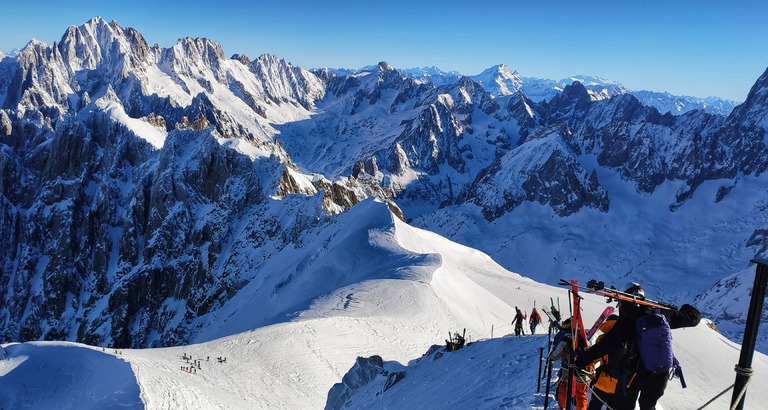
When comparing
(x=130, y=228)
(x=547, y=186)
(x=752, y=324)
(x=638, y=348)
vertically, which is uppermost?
(x=130, y=228)

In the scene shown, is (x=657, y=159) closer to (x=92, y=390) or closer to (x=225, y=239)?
(x=225, y=239)

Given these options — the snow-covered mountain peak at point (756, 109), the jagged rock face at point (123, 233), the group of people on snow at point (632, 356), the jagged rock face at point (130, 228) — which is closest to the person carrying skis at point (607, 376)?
the group of people on snow at point (632, 356)

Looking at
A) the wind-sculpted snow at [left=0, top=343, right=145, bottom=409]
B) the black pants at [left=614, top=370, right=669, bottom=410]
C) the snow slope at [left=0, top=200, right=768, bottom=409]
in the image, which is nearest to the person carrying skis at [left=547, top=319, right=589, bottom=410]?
the black pants at [left=614, top=370, right=669, bottom=410]

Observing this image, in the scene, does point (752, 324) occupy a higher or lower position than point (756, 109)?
lower

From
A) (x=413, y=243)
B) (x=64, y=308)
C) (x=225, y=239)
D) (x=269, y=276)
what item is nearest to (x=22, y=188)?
(x=64, y=308)

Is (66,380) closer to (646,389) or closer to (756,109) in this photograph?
(646,389)

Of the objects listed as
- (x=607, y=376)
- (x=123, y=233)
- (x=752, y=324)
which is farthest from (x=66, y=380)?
(x=123, y=233)
